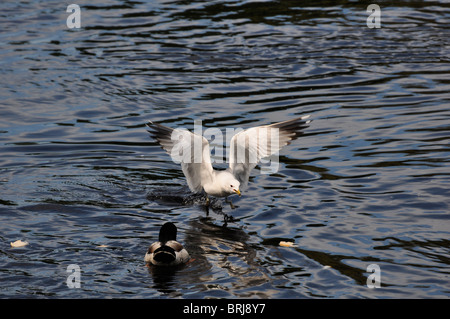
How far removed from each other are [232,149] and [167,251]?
2887 mm

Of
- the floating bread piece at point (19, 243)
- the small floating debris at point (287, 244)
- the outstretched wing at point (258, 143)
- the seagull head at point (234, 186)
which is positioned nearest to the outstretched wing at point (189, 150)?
the outstretched wing at point (258, 143)

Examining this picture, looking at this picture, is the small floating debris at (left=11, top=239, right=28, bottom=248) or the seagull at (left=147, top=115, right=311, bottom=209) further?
the seagull at (left=147, top=115, right=311, bottom=209)

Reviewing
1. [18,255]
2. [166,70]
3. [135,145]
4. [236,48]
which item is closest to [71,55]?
[166,70]

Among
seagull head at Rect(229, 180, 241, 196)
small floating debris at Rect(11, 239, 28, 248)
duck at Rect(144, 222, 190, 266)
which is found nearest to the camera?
duck at Rect(144, 222, 190, 266)

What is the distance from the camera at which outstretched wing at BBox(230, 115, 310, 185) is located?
1112 cm

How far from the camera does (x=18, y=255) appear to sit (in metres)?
9.03

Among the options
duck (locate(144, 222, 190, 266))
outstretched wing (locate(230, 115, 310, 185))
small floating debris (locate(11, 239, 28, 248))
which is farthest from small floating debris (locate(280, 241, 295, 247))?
small floating debris (locate(11, 239, 28, 248))

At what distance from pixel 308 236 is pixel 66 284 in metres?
3.41

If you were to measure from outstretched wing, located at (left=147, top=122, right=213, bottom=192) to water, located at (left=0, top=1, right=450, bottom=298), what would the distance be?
0.47 metres

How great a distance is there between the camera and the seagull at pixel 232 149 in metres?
11.0

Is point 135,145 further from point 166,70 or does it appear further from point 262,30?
point 262,30

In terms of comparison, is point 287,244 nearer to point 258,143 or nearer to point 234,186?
point 234,186

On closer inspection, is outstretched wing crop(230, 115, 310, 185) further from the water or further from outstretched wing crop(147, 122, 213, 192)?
the water
